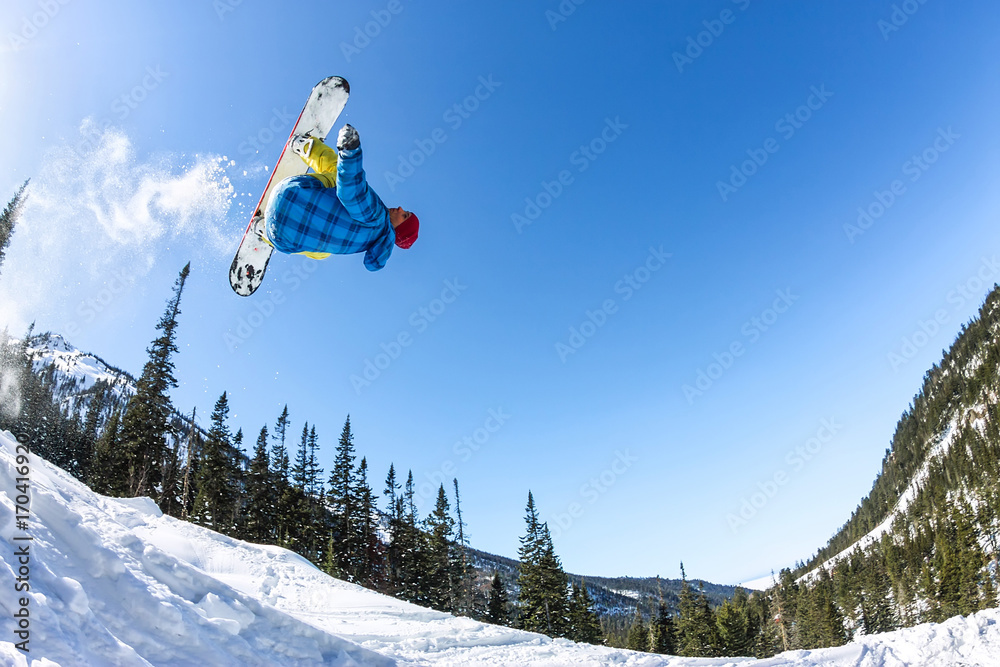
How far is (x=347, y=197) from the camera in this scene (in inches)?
187

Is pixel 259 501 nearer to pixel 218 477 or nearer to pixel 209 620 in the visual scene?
pixel 218 477

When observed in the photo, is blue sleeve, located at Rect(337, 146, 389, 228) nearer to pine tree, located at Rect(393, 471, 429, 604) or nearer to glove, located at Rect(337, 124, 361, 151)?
glove, located at Rect(337, 124, 361, 151)

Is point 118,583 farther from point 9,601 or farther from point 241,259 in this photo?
point 241,259

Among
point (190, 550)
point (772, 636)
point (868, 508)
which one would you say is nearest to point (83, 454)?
point (190, 550)

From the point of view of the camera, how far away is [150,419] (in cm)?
3059

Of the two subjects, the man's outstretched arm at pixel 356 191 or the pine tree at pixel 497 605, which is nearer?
the man's outstretched arm at pixel 356 191

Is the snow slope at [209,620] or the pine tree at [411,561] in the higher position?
the pine tree at [411,561]

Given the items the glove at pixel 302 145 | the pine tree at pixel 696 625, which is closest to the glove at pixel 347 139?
the glove at pixel 302 145

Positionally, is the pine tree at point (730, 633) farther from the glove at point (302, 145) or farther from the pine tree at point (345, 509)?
the glove at point (302, 145)

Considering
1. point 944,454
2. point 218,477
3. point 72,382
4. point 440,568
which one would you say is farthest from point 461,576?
point 72,382

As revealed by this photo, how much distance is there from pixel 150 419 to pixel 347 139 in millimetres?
33791

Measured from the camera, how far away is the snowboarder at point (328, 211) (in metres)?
4.74

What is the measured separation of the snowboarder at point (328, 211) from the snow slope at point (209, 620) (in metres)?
3.60

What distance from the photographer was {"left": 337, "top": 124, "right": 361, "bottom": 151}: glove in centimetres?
433
